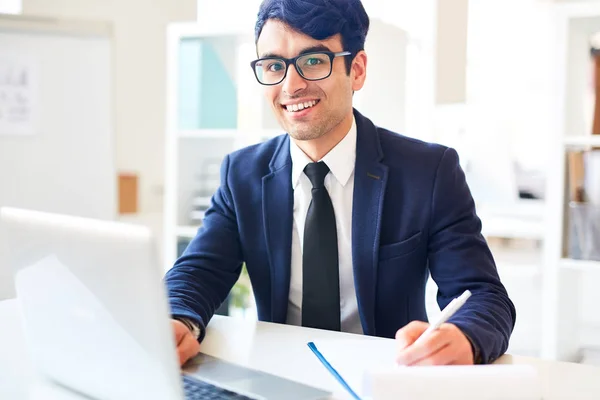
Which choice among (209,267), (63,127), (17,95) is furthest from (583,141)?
(17,95)

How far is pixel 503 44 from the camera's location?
3500 mm

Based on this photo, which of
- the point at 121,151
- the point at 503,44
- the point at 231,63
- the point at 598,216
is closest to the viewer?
the point at 598,216

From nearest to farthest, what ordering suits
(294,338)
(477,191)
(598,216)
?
(294,338) → (598,216) → (477,191)

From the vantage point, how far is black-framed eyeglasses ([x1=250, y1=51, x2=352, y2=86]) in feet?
4.94

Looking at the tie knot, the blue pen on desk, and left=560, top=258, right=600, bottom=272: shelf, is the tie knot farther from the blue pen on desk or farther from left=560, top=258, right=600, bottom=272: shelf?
left=560, top=258, right=600, bottom=272: shelf

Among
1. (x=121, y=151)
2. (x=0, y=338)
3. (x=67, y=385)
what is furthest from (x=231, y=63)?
(x=67, y=385)

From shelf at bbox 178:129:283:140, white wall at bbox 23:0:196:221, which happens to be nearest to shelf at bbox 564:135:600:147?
shelf at bbox 178:129:283:140

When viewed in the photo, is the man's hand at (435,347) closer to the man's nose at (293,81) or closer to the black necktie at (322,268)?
the black necktie at (322,268)

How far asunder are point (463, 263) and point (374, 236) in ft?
0.69

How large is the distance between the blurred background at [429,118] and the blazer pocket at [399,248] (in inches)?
53.4

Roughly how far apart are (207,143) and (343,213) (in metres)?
1.85

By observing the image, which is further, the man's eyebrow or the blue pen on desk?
the man's eyebrow

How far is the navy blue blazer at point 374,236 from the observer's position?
4.78 feet

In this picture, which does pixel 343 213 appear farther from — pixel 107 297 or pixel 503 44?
pixel 503 44
